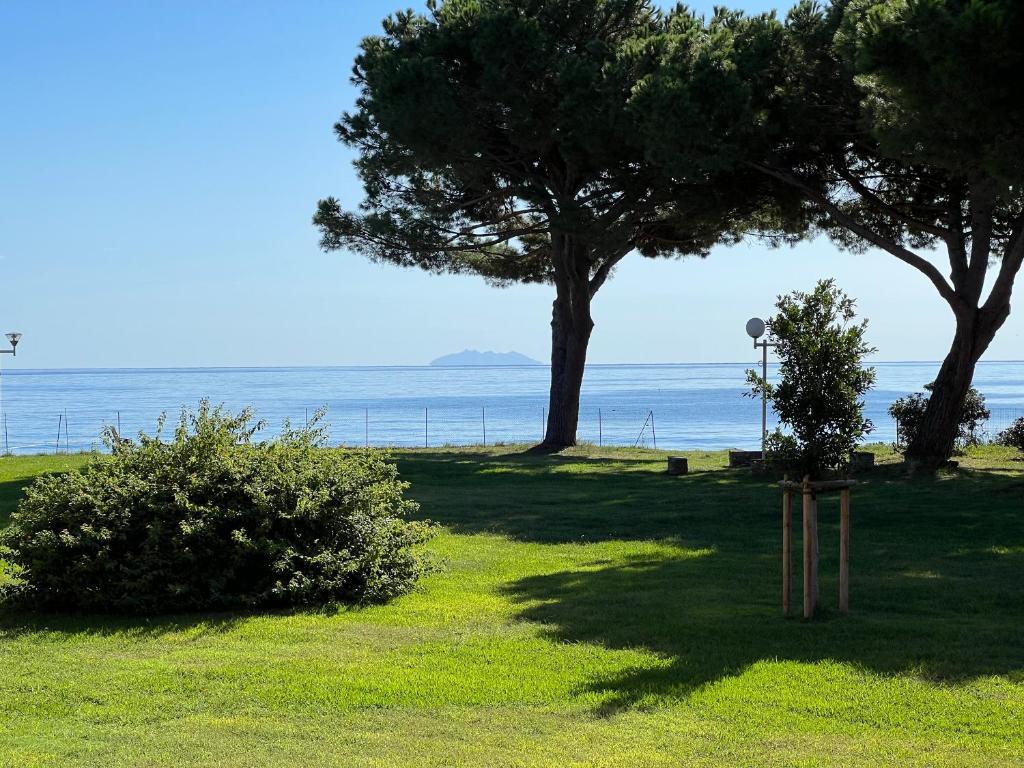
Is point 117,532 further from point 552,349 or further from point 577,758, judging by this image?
point 552,349

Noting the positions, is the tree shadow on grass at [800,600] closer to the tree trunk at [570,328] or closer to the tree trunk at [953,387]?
the tree trunk at [953,387]

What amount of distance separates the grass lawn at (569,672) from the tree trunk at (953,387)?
7835 mm

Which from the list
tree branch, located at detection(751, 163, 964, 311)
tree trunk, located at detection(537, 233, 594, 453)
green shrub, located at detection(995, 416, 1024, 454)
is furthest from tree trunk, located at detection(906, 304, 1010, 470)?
tree trunk, located at detection(537, 233, 594, 453)

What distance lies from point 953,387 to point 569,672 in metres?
14.9

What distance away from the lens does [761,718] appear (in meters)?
5.68

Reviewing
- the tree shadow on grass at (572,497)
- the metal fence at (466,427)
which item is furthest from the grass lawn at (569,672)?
the metal fence at (466,427)

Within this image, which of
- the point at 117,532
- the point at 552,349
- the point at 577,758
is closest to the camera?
the point at 577,758

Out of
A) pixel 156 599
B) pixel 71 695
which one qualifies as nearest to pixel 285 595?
pixel 156 599

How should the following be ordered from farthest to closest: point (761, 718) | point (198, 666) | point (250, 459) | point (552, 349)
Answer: point (552, 349)
point (250, 459)
point (198, 666)
point (761, 718)

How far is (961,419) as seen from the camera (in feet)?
75.0

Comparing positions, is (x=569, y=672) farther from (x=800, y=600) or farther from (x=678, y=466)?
(x=678, y=466)

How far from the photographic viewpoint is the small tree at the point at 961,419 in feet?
75.8

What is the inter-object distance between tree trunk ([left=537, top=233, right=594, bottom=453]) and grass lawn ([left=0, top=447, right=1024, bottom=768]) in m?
14.3

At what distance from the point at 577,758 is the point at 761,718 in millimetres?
1122
